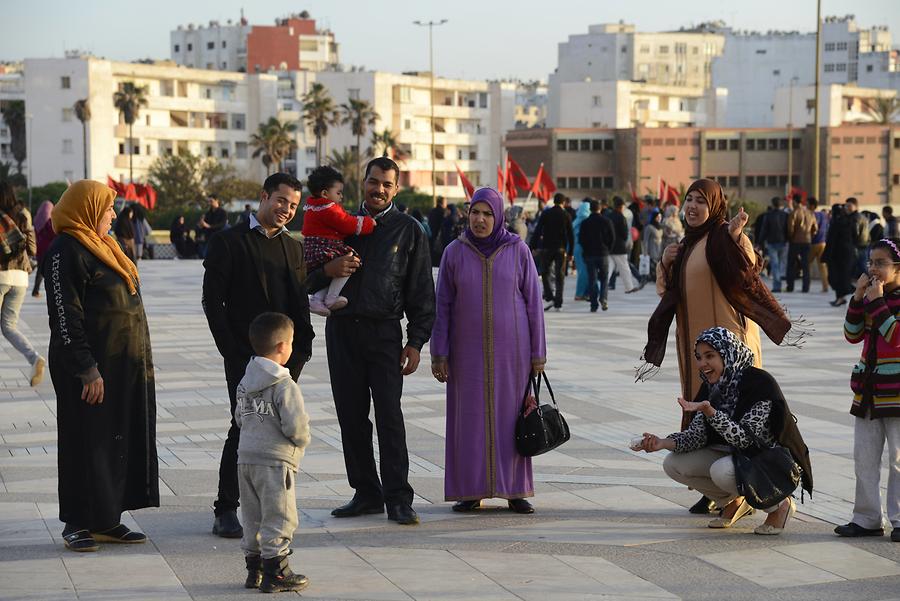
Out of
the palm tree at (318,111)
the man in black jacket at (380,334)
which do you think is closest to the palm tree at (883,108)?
the palm tree at (318,111)

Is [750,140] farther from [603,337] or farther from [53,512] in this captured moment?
[53,512]

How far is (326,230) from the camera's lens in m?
6.84

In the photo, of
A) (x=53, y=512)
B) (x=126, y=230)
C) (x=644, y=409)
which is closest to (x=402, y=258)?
(x=53, y=512)

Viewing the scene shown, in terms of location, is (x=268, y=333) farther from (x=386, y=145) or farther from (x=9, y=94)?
(x=9, y=94)

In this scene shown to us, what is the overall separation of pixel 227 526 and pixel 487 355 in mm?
1532

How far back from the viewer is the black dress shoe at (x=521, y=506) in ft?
22.9

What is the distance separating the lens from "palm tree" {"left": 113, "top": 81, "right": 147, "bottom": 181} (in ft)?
278

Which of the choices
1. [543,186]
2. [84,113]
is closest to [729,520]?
[543,186]

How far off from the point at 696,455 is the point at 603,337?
31.6 feet

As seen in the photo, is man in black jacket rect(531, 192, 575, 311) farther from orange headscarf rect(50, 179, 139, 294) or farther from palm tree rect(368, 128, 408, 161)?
palm tree rect(368, 128, 408, 161)

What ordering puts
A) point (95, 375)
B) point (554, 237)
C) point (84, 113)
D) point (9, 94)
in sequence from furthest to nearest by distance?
point (9, 94) → point (84, 113) → point (554, 237) → point (95, 375)

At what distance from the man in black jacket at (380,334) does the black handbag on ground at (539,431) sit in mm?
581

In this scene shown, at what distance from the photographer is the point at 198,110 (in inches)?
3656

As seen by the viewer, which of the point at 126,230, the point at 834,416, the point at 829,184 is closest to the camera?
the point at 834,416
